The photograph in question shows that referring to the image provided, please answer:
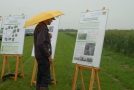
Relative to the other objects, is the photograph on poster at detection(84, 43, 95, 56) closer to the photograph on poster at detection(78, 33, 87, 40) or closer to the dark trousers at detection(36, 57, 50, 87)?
the photograph on poster at detection(78, 33, 87, 40)

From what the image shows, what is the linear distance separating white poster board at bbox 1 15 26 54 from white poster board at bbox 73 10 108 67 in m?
2.85

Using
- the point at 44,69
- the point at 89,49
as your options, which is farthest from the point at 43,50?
the point at 89,49

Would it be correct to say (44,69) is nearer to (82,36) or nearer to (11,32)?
(82,36)

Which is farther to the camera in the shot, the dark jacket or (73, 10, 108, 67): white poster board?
(73, 10, 108, 67): white poster board

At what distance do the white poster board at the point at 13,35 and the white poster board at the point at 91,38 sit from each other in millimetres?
2849

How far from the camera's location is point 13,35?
29.0 feet

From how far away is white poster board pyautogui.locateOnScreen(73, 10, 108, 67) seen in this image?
5.96 meters

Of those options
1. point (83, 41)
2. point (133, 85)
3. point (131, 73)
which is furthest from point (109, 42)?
point (83, 41)

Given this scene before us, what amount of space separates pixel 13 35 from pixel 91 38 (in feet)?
12.1

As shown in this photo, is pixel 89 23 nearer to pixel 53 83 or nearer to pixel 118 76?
pixel 53 83

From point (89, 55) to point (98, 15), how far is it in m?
1.05

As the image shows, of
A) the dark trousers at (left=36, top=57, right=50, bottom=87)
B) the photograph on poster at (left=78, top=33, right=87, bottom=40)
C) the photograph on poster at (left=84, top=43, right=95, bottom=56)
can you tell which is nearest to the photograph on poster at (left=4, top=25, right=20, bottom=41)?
the photograph on poster at (left=78, top=33, right=87, bottom=40)

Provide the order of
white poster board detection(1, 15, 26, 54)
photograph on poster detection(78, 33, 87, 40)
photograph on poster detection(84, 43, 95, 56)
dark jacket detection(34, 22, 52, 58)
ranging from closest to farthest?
dark jacket detection(34, 22, 52, 58) → photograph on poster detection(84, 43, 95, 56) → photograph on poster detection(78, 33, 87, 40) → white poster board detection(1, 15, 26, 54)

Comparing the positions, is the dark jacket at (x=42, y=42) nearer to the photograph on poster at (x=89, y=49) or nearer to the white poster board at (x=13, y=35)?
the photograph on poster at (x=89, y=49)
